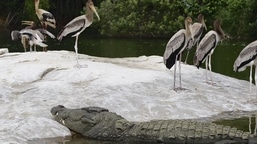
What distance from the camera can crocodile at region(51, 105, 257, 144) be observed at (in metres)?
9.36

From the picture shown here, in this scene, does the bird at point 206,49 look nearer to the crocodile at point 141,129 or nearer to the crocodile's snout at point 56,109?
the crocodile at point 141,129

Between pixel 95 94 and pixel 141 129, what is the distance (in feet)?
6.17

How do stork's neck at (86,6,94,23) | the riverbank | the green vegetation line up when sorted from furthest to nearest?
the green vegetation
stork's neck at (86,6,94,23)
the riverbank

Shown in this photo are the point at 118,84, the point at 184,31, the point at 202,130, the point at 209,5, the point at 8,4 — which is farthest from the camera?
the point at 8,4

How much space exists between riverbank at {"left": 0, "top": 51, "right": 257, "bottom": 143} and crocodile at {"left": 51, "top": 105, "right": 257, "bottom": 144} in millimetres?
295

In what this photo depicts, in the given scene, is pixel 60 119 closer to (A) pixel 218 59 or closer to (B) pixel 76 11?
(A) pixel 218 59

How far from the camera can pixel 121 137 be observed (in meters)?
9.78

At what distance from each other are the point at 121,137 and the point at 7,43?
90.1 ft

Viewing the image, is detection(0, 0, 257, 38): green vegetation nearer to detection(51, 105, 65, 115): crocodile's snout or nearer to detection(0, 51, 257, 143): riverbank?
detection(0, 51, 257, 143): riverbank

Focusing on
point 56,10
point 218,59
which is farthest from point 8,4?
point 218,59

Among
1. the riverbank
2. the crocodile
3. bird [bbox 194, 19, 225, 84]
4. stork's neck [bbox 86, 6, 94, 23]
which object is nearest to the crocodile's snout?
the crocodile

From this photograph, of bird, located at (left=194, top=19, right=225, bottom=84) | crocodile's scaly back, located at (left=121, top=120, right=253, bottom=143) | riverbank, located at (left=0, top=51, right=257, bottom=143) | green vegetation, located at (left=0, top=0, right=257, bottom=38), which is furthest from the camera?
green vegetation, located at (left=0, top=0, right=257, bottom=38)

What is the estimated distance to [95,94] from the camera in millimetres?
11211

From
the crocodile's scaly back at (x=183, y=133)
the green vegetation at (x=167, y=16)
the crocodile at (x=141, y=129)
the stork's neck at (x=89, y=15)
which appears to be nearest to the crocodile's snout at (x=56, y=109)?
the crocodile at (x=141, y=129)
